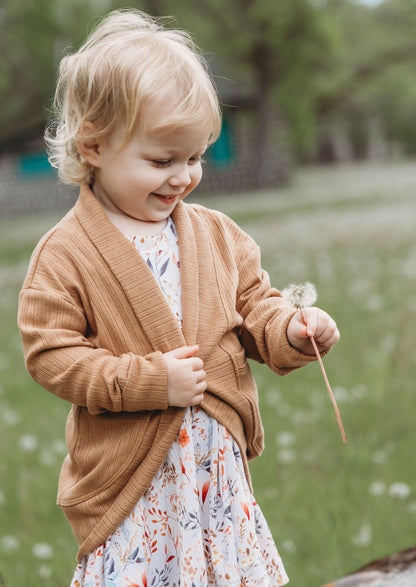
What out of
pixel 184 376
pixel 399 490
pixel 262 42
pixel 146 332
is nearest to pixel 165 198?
pixel 146 332

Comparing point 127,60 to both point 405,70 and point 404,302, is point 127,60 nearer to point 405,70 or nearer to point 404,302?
point 404,302

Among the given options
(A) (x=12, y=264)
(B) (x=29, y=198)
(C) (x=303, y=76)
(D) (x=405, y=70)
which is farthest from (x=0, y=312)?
(D) (x=405, y=70)

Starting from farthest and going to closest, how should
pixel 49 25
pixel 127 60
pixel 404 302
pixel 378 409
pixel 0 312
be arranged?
pixel 49 25
pixel 0 312
pixel 404 302
pixel 378 409
pixel 127 60

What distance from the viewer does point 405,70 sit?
4034 cm

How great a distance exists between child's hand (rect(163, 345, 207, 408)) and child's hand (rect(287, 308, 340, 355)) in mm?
279

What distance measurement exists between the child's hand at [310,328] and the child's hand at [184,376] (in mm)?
279

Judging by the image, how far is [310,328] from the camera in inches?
80.0

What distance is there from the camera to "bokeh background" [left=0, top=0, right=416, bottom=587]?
3432 millimetres

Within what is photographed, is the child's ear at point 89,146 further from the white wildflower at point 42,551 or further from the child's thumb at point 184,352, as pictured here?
the white wildflower at point 42,551

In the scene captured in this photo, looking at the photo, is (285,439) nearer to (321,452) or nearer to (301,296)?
(321,452)

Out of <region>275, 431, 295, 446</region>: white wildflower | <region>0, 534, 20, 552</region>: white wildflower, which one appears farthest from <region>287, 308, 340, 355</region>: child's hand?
<region>275, 431, 295, 446</region>: white wildflower

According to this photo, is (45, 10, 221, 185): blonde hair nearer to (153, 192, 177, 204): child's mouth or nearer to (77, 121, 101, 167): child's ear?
(77, 121, 101, 167): child's ear

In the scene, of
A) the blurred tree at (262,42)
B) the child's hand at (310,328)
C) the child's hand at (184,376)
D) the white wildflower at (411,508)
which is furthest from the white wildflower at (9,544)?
the blurred tree at (262,42)

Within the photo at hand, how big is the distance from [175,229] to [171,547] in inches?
33.9
